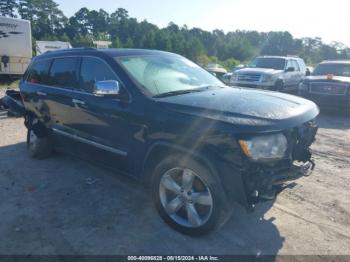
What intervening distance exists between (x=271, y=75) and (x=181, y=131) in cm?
1026

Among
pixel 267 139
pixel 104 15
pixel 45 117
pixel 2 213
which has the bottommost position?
pixel 2 213

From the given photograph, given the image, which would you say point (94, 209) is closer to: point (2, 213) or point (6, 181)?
point (2, 213)

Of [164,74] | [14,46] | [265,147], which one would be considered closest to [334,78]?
[164,74]

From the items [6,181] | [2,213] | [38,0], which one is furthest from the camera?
[38,0]

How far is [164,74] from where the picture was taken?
3.99m

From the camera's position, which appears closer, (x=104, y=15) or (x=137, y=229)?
(x=137, y=229)

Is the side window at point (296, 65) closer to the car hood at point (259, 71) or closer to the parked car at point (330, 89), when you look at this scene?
the car hood at point (259, 71)

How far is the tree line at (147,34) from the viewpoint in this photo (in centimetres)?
7769

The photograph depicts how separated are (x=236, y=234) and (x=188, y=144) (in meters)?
1.14

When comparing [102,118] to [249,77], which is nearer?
[102,118]

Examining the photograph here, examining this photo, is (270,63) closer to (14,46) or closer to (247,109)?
(247,109)

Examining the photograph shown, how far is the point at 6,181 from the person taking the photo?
15.4 feet

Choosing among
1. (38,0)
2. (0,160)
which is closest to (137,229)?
(0,160)

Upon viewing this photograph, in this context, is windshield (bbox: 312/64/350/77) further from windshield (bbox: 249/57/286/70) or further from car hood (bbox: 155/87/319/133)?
car hood (bbox: 155/87/319/133)
